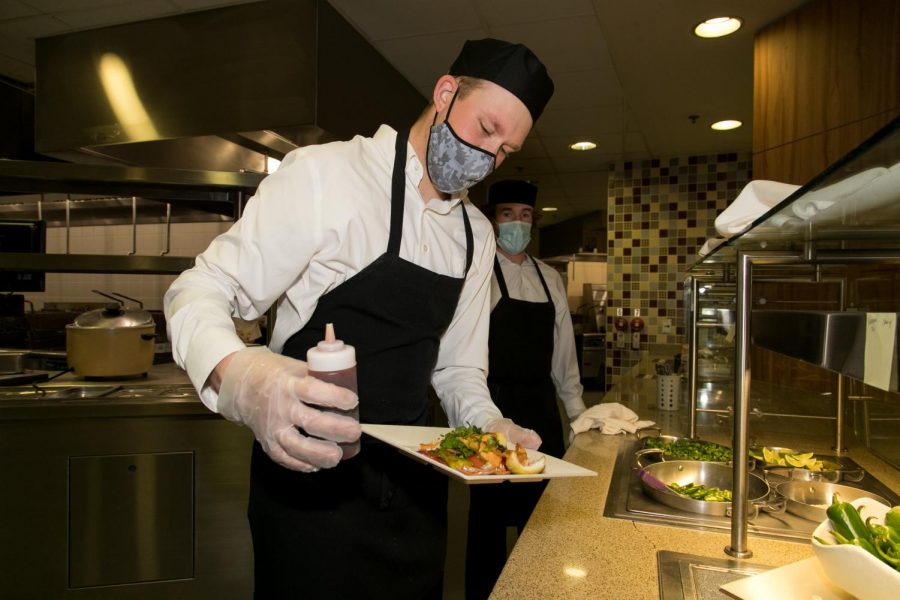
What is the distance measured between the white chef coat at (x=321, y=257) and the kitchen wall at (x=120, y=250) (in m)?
4.31

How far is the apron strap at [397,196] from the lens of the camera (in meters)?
1.38

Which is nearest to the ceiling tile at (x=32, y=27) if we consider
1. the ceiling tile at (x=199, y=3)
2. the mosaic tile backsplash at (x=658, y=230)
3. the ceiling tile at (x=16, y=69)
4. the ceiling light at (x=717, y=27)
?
the ceiling tile at (x=16, y=69)

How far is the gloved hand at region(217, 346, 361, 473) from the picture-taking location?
85 cm

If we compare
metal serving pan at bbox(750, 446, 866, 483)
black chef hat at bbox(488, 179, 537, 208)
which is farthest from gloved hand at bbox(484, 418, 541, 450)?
black chef hat at bbox(488, 179, 537, 208)

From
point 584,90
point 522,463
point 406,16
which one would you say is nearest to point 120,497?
point 522,463

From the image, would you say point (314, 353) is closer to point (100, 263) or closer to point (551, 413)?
point (100, 263)

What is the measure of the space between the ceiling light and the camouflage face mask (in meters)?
2.29

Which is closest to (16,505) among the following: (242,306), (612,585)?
(242,306)

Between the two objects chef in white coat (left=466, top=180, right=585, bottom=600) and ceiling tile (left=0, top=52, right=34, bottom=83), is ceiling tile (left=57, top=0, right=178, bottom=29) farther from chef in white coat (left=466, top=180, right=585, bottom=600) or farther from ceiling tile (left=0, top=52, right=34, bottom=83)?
chef in white coat (left=466, top=180, right=585, bottom=600)

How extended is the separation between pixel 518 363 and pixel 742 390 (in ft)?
5.76

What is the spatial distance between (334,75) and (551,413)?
6.57 ft

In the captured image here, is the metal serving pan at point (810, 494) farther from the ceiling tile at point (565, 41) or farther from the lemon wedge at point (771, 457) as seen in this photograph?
the ceiling tile at point (565, 41)

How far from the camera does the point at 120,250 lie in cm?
591

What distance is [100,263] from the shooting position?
2217 mm
